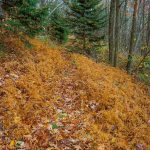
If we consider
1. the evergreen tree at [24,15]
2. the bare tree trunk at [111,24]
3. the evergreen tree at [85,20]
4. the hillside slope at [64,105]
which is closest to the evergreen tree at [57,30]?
the evergreen tree at [85,20]

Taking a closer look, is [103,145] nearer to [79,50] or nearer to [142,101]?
[142,101]

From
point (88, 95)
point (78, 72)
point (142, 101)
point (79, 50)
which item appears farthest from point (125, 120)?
point (79, 50)

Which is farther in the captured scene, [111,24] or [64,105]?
[111,24]

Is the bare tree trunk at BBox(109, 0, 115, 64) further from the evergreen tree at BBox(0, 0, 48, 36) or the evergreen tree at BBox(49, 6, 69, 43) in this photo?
the evergreen tree at BBox(0, 0, 48, 36)

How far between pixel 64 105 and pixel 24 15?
3.39 meters

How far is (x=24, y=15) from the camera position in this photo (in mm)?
9094

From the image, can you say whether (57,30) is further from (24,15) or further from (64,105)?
(64,105)

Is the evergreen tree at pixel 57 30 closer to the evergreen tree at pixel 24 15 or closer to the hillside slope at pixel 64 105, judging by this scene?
the hillside slope at pixel 64 105

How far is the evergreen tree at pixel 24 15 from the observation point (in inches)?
347

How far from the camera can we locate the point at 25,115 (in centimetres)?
678

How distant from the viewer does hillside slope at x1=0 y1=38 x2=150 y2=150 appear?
6.32 m

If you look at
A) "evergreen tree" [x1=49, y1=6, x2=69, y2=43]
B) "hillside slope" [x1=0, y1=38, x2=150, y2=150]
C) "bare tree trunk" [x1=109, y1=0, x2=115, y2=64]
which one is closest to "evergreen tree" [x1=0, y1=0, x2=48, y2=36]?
"hillside slope" [x1=0, y1=38, x2=150, y2=150]

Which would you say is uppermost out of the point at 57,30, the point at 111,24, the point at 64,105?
the point at 111,24

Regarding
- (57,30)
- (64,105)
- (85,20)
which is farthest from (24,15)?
(57,30)
